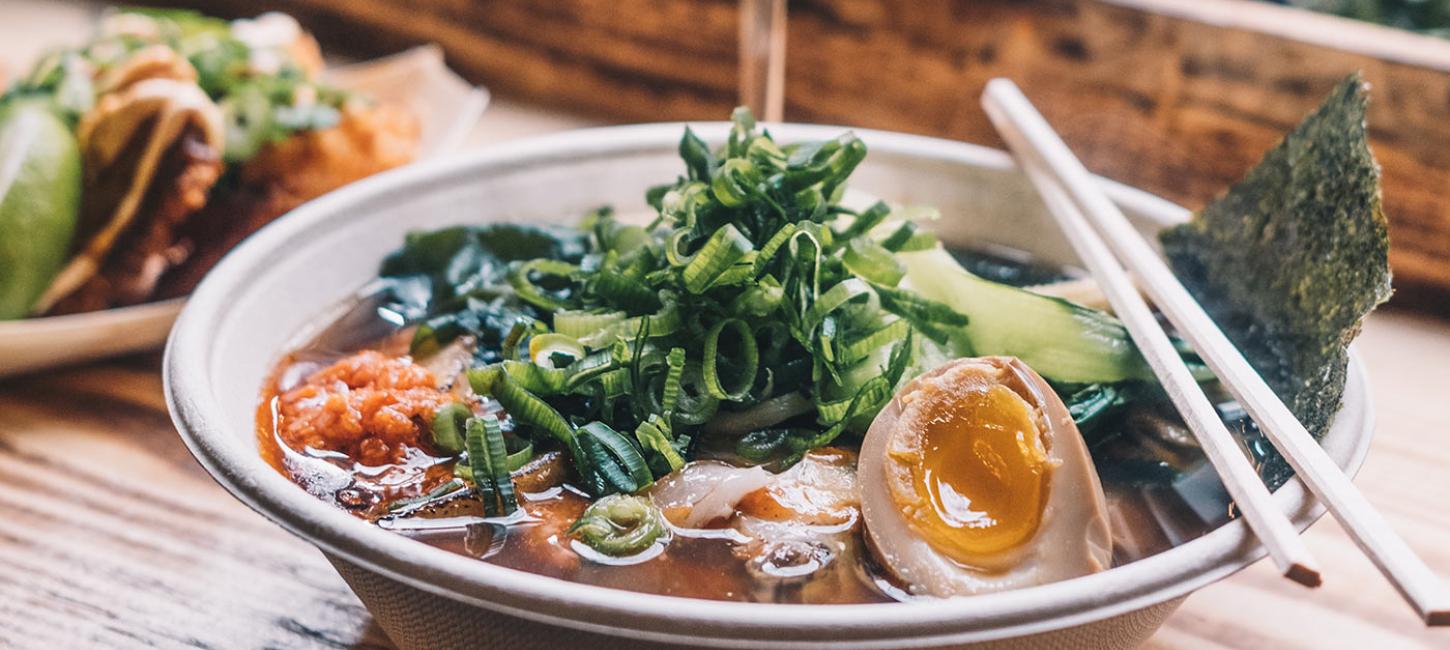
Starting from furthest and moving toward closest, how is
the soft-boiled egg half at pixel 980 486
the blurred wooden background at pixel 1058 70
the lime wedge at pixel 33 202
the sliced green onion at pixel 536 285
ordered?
the blurred wooden background at pixel 1058 70 → the lime wedge at pixel 33 202 → the sliced green onion at pixel 536 285 → the soft-boiled egg half at pixel 980 486

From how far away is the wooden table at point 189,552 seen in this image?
5.13ft

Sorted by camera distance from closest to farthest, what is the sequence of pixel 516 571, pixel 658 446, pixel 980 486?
pixel 516 571
pixel 980 486
pixel 658 446

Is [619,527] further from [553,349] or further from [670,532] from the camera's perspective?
[553,349]

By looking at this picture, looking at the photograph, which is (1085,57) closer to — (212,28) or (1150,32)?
(1150,32)

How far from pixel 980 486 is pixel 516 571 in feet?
1.87

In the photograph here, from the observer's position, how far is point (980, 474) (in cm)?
132

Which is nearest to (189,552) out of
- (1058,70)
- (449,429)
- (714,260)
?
(449,429)

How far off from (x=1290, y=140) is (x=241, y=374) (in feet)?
5.55

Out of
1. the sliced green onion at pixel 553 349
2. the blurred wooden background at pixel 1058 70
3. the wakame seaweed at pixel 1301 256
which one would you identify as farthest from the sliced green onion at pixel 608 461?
the blurred wooden background at pixel 1058 70

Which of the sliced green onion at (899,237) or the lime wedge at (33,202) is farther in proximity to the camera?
the lime wedge at (33,202)

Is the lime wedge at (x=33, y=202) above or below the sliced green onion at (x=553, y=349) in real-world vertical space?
below

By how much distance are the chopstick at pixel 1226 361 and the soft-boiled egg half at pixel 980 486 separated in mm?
210

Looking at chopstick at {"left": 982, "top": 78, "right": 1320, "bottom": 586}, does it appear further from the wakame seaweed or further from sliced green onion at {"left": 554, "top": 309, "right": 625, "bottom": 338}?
sliced green onion at {"left": 554, "top": 309, "right": 625, "bottom": 338}

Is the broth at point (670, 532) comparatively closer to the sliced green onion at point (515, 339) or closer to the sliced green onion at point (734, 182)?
the sliced green onion at point (515, 339)
